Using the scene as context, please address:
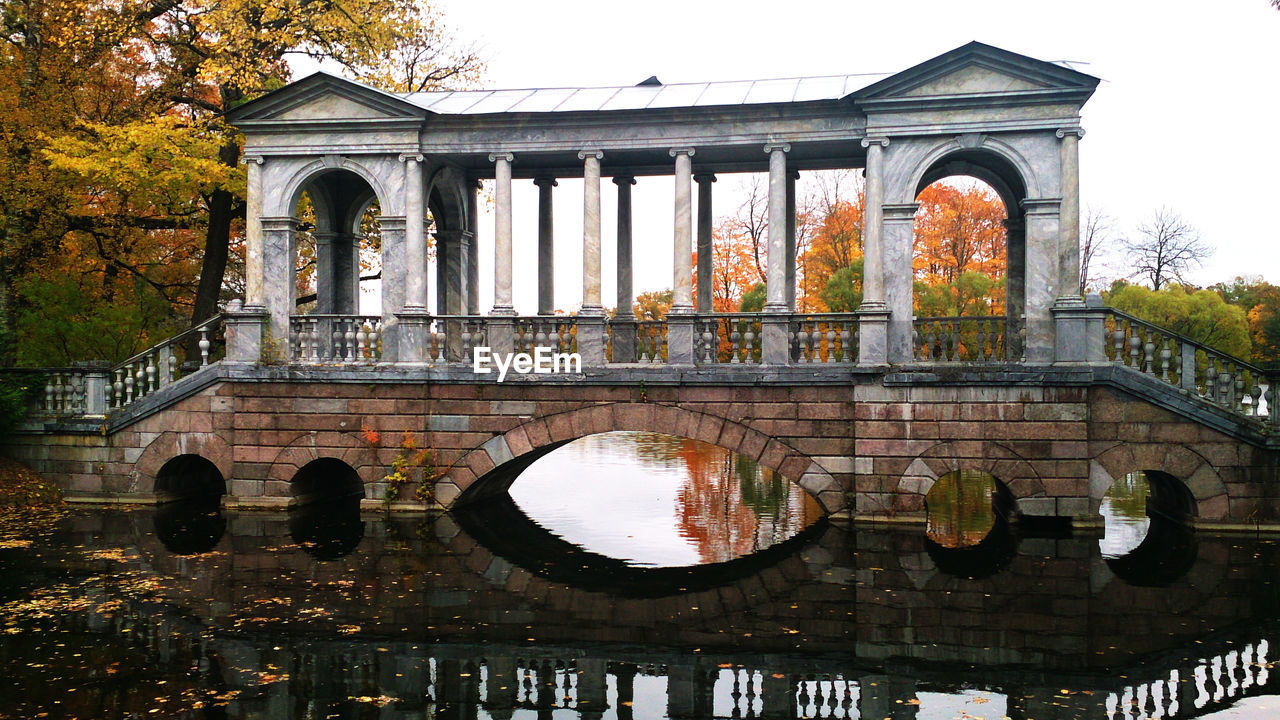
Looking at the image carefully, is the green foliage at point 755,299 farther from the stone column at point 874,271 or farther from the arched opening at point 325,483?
the stone column at point 874,271

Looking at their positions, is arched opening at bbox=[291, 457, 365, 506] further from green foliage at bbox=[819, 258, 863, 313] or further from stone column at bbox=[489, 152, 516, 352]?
green foliage at bbox=[819, 258, 863, 313]

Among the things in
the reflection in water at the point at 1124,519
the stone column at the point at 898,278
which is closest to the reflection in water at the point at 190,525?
the stone column at the point at 898,278

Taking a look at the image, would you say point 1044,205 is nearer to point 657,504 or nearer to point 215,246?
point 657,504

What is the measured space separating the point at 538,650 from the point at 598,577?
119 inches

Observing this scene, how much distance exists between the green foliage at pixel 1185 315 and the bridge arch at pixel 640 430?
2286 centimetres

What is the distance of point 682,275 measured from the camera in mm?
14805

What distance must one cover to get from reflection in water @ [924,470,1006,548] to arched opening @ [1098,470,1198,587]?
1674mm

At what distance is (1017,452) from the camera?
1337cm

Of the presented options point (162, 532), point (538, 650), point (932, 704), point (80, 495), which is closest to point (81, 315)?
point (80, 495)

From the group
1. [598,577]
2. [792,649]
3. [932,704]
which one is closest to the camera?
[932,704]

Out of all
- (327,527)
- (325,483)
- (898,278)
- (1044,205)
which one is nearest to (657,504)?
(327,527)

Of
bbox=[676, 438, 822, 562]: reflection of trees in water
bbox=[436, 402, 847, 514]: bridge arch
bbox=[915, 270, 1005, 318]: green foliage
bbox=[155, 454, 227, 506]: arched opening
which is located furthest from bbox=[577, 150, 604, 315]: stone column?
bbox=[915, 270, 1005, 318]: green foliage

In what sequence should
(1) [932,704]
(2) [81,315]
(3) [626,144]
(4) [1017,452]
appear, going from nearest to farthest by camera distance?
1. (1) [932,704]
2. (4) [1017,452]
3. (3) [626,144]
4. (2) [81,315]

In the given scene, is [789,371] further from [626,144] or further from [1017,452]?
[626,144]
